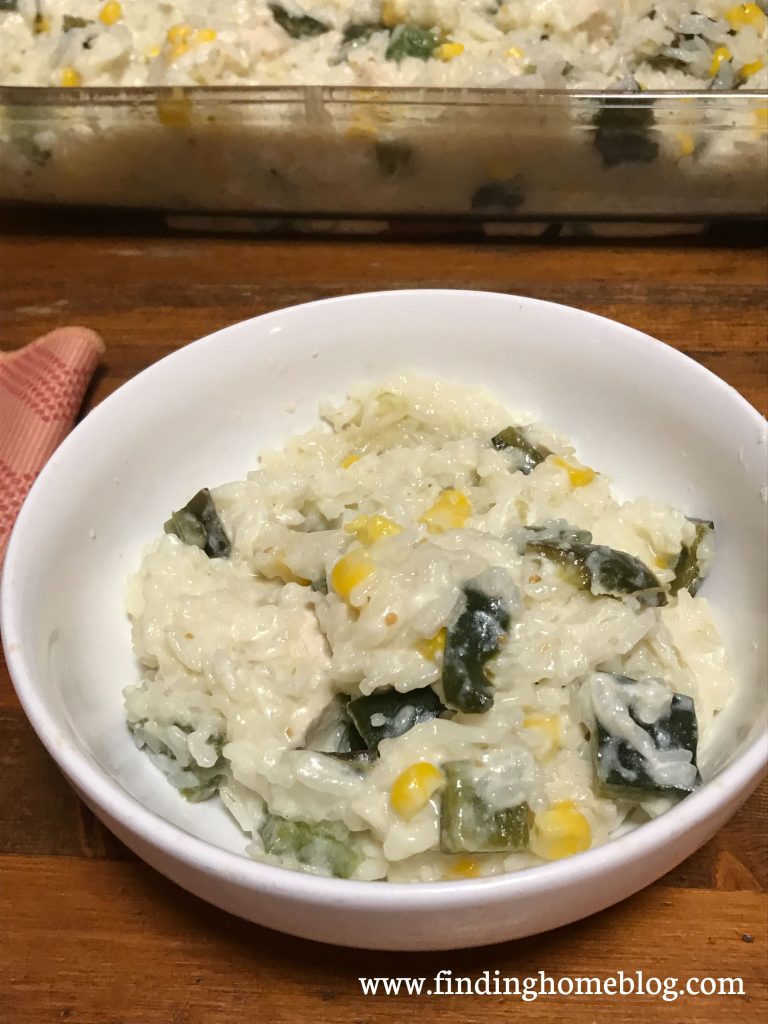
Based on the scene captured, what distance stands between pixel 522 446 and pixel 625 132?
1357 mm

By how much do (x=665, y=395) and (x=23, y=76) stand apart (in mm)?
2402

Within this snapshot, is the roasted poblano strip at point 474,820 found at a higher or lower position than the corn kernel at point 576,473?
lower

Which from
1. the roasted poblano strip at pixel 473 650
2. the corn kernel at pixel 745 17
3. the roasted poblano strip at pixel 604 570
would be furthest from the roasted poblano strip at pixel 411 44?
the roasted poblano strip at pixel 473 650

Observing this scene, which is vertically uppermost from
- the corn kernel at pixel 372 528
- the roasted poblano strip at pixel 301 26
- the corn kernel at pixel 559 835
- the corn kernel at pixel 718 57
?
the roasted poblano strip at pixel 301 26

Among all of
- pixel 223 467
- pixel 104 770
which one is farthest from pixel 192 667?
pixel 223 467

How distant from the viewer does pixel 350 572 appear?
4.51 feet

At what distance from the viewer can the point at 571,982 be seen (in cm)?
131

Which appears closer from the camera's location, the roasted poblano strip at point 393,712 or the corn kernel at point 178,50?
the roasted poblano strip at point 393,712

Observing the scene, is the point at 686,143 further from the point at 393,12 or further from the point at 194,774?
the point at 194,774

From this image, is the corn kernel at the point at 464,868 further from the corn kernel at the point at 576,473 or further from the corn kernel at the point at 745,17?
the corn kernel at the point at 745,17

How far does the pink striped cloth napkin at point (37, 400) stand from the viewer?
196cm

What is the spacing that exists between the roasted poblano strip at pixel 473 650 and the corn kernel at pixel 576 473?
39 centimetres

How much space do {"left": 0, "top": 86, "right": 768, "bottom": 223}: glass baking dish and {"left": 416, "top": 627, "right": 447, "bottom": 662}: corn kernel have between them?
6.00ft

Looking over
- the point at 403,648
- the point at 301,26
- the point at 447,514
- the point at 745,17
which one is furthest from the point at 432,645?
the point at 745,17
